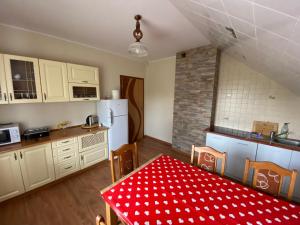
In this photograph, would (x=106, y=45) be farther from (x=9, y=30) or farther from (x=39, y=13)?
(x=9, y=30)

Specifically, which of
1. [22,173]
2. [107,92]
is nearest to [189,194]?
[22,173]

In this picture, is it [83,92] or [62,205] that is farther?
[83,92]

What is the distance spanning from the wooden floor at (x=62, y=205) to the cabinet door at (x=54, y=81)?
1440 mm

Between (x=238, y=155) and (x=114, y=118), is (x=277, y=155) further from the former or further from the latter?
(x=114, y=118)

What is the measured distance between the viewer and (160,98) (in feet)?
12.7

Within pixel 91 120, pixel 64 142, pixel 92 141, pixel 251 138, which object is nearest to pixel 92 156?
pixel 92 141

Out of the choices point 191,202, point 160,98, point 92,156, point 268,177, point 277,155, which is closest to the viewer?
point 191,202

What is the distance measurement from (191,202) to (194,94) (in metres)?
2.32

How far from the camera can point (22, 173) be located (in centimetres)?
181

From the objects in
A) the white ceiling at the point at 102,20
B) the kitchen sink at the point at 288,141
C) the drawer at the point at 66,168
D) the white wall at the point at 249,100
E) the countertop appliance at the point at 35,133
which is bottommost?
the drawer at the point at 66,168

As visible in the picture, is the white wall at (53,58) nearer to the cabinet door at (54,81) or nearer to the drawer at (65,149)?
the cabinet door at (54,81)

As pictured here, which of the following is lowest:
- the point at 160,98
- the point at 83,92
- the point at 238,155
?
the point at 238,155

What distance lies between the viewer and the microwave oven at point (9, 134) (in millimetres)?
1750

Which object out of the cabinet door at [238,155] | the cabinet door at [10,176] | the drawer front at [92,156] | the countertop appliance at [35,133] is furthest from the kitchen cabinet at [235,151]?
the cabinet door at [10,176]
